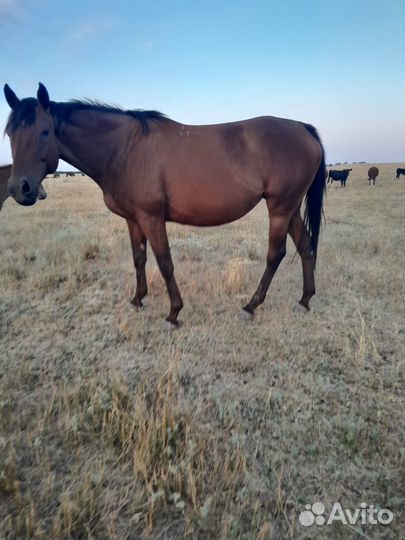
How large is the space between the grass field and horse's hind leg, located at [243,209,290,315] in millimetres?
231

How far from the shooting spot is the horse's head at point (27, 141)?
3.17 metres

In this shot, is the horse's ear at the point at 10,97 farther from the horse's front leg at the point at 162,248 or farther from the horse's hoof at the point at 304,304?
the horse's hoof at the point at 304,304

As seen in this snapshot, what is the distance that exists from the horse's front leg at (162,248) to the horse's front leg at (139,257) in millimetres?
602

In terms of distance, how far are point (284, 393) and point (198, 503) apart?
124cm

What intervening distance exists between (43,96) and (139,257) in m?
2.13

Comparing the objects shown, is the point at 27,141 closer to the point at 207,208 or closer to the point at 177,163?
the point at 177,163

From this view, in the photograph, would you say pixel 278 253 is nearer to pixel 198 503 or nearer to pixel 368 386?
pixel 368 386

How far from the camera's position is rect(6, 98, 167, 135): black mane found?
10.4 ft

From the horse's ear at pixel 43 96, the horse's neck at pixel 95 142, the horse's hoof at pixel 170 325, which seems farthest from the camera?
the horse's hoof at pixel 170 325

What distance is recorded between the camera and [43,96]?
3.23m

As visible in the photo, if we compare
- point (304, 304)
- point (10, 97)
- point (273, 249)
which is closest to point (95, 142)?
point (10, 97)

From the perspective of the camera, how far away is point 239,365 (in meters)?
3.14

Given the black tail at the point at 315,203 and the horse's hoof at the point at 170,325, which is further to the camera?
the black tail at the point at 315,203

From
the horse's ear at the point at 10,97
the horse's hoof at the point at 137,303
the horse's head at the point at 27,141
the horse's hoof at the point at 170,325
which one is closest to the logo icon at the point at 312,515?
the horse's hoof at the point at 170,325
